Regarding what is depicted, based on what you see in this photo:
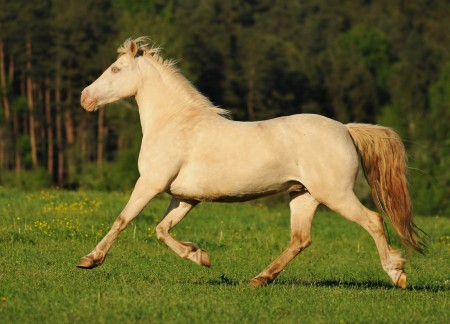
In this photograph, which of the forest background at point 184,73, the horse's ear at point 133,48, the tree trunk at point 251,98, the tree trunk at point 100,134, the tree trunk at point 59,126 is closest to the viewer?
the horse's ear at point 133,48

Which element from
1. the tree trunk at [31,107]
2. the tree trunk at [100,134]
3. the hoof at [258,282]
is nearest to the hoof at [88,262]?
the hoof at [258,282]

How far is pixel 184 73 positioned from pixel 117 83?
4400 cm

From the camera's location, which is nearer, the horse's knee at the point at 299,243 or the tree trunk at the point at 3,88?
the horse's knee at the point at 299,243

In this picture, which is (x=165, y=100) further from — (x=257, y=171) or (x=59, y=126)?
(x=59, y=126)

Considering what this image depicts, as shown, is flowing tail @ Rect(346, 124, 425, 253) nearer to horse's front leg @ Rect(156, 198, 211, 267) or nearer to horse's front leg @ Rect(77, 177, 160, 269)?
horse's front leg @ Rect(156, 198, 211, 267)

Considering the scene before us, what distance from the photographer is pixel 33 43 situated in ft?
266

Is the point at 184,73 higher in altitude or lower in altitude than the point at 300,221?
lower

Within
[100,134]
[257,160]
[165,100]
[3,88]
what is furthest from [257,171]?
[3,88]

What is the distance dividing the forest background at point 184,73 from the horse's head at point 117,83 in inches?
1290

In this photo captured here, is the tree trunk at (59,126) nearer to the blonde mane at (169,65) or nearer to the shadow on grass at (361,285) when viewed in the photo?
the blonde mane at (169,65)

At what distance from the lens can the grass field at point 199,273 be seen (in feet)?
32.0

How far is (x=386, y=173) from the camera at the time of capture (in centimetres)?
1232

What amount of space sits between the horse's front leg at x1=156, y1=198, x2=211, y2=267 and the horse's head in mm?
1454

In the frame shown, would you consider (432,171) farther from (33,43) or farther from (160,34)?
(33,43)
